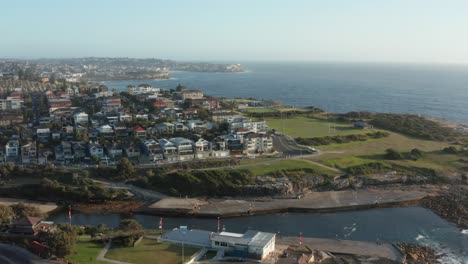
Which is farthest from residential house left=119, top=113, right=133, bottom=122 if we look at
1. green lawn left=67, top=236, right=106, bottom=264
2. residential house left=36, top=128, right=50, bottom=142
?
green lawn left=67, top=236, right=106, bottom=264

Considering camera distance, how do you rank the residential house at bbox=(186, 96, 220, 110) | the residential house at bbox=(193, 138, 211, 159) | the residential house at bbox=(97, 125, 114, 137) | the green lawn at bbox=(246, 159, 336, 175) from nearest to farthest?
1. the green lawn at bbox=(246, 159, 336, 175)
2. the residential house at bbox=(193, 138, 211, 159)
3. the residential house at bbox=(97, 125, 114, 137)
4. the residential house at bbox=(186, 96, 220, 110)

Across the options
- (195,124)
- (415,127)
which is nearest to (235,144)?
(195,124)

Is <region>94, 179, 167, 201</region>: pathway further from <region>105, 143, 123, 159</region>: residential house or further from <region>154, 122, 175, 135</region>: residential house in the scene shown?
<region>154, 122, 175, 135</region>: residential house

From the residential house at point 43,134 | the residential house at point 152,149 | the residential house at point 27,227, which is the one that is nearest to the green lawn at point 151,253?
the residential house at point 27,227

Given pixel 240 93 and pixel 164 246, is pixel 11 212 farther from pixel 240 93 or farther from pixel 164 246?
pixel 240 93

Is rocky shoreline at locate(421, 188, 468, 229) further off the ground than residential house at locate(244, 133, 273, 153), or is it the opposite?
residential house at locate(244, 133, 273, 153)

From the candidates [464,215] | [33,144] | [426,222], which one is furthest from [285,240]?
[33,144]

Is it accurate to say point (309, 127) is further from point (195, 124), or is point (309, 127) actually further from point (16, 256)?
point (16, 256)
